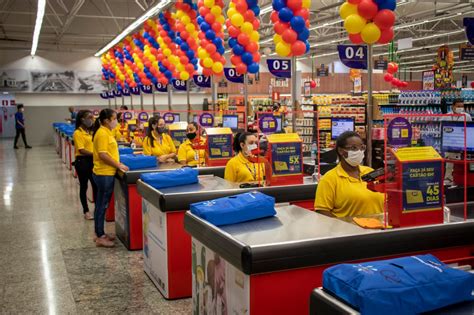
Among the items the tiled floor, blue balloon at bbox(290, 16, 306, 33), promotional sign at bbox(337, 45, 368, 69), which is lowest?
the tiled floor

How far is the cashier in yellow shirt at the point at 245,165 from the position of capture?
526 centimetres

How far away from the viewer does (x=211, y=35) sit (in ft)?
30.7

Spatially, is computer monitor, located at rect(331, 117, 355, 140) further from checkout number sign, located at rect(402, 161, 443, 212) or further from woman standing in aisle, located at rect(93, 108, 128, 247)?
checkout number sign, located at rect(402, 161, 443, 212)

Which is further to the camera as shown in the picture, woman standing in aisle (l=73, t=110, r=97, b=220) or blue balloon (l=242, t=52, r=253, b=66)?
blue balloon (l=242, t=52, r=253, b=66)

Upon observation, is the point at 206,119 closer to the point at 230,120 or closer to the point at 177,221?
the point at 230,120

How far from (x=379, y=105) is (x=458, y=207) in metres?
8.68

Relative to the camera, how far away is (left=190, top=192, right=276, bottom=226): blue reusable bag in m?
3.17

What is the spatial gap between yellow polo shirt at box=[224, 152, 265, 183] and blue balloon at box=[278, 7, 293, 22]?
245 cm

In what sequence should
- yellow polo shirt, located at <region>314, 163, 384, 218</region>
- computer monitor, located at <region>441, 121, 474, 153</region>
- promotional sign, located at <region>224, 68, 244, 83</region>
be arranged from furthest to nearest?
promotional sign, located at <region>224, 68, 244, 83</region> → yellow polo shirt, located at <region>314, 163, 384, 218</region> → computer monitor, located at <region>441, 121, 474, 153</region>

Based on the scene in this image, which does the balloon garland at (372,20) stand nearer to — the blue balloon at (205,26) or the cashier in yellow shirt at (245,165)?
the cashier in yellow shirt at (245,165)

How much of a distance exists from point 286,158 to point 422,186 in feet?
5.59

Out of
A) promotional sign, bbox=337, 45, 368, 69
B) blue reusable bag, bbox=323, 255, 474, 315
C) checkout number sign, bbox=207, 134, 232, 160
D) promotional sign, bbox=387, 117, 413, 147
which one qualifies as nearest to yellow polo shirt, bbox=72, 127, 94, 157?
checkout number sign, bbox=207, 134, 232, 160

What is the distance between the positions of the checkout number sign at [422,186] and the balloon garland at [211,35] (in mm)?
6778

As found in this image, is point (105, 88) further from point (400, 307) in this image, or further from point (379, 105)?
point (400, 307)
